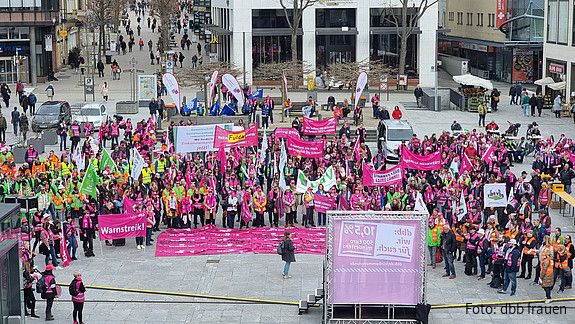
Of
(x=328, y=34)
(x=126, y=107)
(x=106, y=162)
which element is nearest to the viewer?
(x=106, y=162)

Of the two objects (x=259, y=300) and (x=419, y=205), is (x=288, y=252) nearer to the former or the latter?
(x=259, y=300)

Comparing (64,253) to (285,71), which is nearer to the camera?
(64,253)

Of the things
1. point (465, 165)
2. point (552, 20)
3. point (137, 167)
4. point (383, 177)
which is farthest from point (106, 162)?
point (552, 20)

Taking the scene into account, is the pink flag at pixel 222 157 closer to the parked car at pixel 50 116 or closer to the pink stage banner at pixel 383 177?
the pink stage banner at pixel 383 177

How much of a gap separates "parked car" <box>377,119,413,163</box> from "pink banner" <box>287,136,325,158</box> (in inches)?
188

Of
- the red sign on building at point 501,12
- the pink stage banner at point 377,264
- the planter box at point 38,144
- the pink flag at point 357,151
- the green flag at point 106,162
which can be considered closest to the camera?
the pink stage banner at point 377,264

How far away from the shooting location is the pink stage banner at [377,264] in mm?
21641

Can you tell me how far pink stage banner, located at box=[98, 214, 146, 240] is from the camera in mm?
27953

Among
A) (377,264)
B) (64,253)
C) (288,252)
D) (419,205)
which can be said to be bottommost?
(64,253)

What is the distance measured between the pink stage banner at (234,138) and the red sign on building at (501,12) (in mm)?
40847

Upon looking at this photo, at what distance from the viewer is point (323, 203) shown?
1189 inches

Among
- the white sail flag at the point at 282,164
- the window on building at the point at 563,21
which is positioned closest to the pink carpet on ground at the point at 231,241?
the white sail flag at the point at 282,164

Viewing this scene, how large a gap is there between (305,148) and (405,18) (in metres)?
33.5

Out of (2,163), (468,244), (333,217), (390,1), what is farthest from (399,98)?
(333,217)
